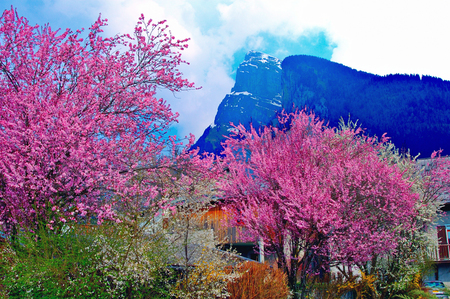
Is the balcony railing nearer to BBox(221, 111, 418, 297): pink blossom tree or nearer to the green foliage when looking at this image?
BBox(221, 111, 418, 297): pink blossom tree

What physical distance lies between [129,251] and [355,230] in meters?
8.39

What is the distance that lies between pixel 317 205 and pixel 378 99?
281 ft

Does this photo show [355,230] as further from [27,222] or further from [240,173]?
[27,222]

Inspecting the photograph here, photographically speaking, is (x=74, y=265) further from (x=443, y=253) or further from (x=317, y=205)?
(x=443, y=253)

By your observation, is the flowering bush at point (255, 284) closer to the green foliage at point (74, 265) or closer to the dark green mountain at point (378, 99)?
the green foliage at point (74, 265)

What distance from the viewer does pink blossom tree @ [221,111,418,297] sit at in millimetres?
11922

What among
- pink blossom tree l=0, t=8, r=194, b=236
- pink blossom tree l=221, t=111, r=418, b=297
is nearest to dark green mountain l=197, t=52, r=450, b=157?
pink blossom tree l=221, t=111, r=418, b=297

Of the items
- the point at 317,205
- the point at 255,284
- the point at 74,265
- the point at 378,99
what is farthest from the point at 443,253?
the point at 378,99

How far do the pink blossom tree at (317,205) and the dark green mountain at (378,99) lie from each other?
35437 mm

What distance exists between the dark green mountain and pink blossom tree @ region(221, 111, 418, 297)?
35437mm

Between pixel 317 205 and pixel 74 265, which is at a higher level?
pixel 317 205

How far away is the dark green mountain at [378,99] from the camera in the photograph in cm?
7169

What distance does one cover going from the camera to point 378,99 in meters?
87.7

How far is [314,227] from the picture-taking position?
39.0 ft
